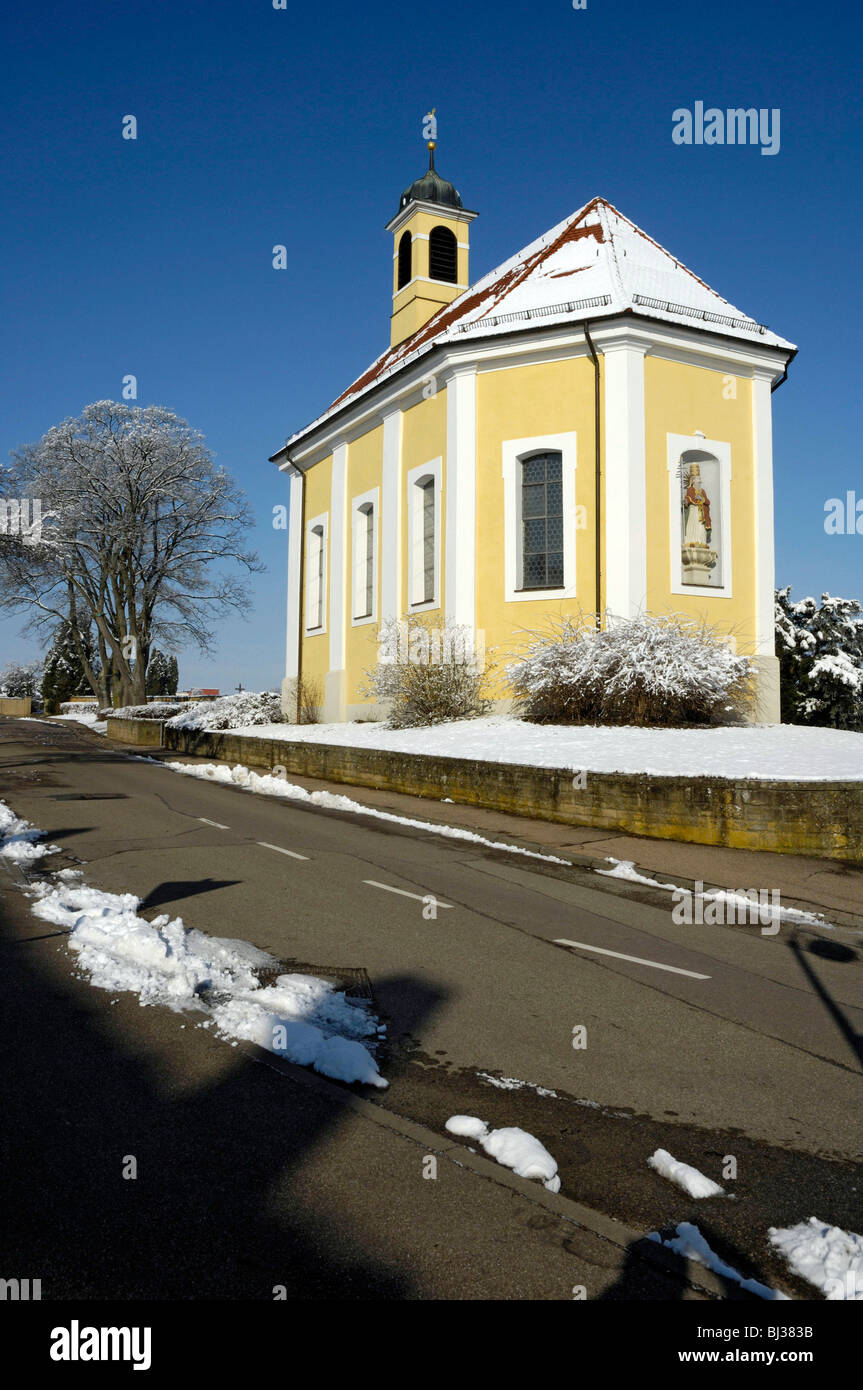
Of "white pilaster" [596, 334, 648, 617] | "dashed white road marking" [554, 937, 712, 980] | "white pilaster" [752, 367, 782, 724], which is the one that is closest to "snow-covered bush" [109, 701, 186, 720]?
"white pilaster" [596, 334, 648, 617]

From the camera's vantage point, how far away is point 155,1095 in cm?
425

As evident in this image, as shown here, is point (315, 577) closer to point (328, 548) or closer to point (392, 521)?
point (328, 548)

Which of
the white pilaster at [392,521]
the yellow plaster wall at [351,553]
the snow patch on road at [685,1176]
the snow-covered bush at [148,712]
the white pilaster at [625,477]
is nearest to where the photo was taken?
the snow patch on road at [685,1176]

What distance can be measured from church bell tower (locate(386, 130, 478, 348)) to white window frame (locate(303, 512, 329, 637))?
7.30 metres

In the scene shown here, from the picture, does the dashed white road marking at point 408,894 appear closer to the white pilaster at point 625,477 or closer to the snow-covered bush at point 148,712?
the white pilaster at point 625,477

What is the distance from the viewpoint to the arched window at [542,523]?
23297 mm

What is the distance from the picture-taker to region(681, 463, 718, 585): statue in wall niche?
2314 centimetres

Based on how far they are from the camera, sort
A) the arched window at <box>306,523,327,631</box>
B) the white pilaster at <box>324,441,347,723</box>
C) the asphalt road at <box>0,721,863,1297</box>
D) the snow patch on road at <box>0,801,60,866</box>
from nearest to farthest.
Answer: the asphalt road at <box>0,721,863,1297</box> → the snow patch on road at <box>0,801,60,866</box> → the white pilaster at <box>324,441,347,723</box> → the arched window at <box>306,523,327,631</box>

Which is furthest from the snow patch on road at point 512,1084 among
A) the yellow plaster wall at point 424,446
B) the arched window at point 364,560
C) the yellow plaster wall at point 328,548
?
the yellow plaster wall at point 328,548

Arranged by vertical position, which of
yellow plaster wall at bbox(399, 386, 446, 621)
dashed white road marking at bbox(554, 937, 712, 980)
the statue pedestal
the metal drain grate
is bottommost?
dashed white road marking at bbox(554, 937, 712, 980)

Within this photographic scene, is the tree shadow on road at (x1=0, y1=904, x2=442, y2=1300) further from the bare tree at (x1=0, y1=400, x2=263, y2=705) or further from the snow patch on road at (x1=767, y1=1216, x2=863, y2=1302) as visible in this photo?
the bare tree at (x1=0, y1=400, x2=263, y2=705)

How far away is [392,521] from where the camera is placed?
26.9m

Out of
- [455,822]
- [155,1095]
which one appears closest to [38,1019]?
[155,1095]

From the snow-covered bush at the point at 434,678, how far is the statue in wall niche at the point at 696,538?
5.47 metres
